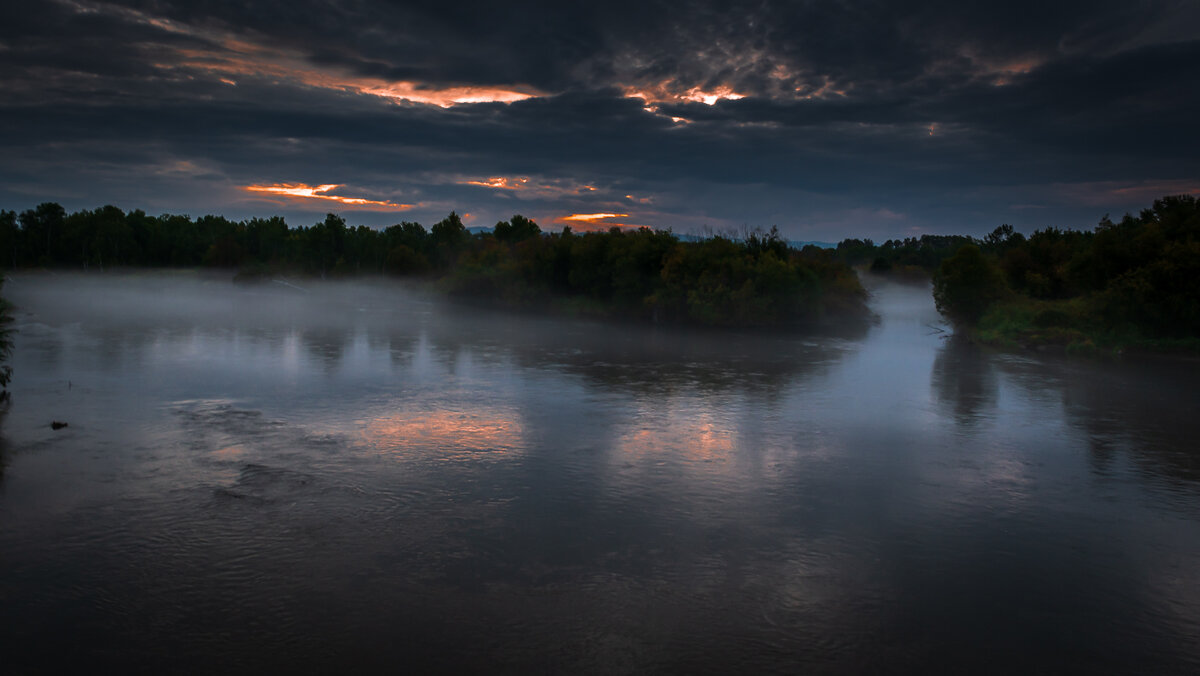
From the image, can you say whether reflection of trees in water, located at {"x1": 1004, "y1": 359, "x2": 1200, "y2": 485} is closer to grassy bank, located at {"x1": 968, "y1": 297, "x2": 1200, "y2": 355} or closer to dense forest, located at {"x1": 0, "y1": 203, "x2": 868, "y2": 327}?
grassy bank, located at {"x1": 968, "y1": 297, "x2": 1200, "y2": 355}

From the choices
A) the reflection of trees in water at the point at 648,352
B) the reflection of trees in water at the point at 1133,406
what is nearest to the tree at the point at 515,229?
the reflection of trees in water at the point at 648,352

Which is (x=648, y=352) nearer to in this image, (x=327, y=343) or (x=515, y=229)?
(x=327, y=343)

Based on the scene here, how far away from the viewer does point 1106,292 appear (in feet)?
128

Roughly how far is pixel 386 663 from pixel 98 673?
9.29ft

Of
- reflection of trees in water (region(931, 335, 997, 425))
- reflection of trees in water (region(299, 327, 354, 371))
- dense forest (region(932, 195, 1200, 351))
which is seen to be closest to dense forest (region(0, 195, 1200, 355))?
dense forest (region(932, 195, 1200, 351))

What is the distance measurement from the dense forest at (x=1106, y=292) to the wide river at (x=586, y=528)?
15203 millimetres

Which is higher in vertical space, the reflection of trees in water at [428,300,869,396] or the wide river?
the reflection of trees in water at [428,300,869,396]

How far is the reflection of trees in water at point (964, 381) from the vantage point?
2299 cm

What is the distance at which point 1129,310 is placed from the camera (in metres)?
38.4

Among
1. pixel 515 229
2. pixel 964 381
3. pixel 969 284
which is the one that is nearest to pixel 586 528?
pixel 964 381

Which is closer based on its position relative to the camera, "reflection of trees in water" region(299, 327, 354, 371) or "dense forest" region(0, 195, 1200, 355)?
"reflection of trees in water" region(299, 327, 354, 371)

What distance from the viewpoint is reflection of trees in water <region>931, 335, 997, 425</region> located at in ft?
75.4

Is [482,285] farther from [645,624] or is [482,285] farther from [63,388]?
[645,624]

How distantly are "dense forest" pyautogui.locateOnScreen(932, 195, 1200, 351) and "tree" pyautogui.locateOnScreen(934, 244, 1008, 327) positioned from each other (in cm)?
6
